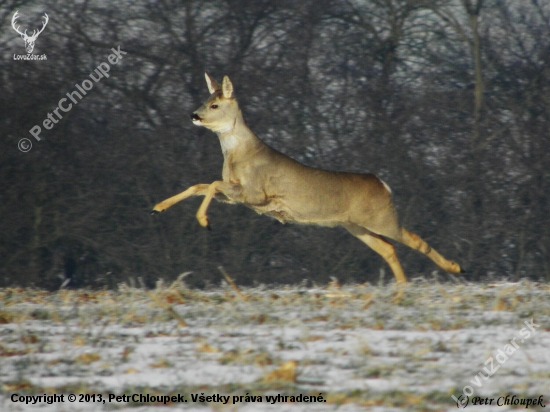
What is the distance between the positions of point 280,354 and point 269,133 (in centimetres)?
953

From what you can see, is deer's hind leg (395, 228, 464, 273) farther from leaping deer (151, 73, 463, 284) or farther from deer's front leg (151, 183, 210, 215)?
deer's front leg (151, 183, 210, 215)

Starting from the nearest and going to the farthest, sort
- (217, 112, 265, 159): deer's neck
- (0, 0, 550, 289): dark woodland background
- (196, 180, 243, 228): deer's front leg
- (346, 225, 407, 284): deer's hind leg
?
(196, 180, 243, 228): deer's front leg, (217, 112, 265, 159): deer's neck, (346, 225, 407, 284): deer's hind leg, (0, 0, 550, 289): dark woodland background

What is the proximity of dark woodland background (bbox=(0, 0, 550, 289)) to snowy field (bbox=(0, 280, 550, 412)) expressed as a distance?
24.0 ft

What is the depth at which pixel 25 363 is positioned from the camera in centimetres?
390

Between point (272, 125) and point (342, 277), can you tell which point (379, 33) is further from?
point (342, 277)

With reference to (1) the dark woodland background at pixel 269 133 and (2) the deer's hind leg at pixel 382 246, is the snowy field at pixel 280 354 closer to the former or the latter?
(2) the deer's hind leg at pixel 382 246

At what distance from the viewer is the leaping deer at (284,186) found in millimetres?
7922

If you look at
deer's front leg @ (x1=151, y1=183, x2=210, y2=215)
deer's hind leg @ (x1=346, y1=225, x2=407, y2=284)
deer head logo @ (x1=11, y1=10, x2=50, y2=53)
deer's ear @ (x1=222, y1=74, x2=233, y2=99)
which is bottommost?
deer's hind leg @ (x1=346, y1=225, x2=407, y2=284)

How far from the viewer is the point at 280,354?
391cm

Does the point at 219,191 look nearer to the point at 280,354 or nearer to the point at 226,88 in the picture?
the point at 226,88

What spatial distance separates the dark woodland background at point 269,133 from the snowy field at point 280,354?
7329mm

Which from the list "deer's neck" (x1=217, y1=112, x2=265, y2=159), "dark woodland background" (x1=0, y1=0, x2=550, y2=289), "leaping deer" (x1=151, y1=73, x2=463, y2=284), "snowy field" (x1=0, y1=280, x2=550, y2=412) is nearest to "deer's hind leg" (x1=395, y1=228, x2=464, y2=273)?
"leaping deer" (x1=151, y1=73, x2=463, y2=284)

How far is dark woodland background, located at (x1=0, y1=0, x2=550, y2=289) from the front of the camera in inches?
516

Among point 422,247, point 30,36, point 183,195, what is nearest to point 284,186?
point 183,195
